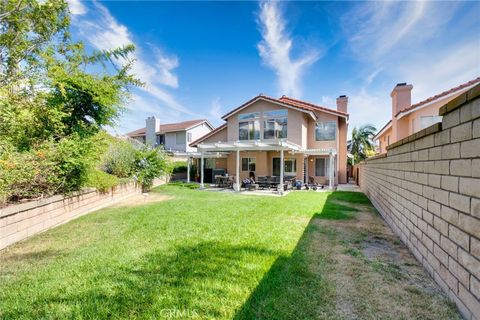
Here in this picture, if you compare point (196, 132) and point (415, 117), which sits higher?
point (196, 132)

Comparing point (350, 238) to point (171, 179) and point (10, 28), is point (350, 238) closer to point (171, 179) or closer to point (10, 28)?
point (10, 28)

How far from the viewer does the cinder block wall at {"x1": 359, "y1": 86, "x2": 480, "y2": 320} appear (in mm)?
2388

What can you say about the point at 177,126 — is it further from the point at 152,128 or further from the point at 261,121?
the point at 261,121

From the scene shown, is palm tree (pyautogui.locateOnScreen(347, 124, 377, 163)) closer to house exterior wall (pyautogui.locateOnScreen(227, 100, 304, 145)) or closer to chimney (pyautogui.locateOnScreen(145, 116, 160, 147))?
house exterior wall (pyautogui.locateOnScreen(227, 100, 304, 145))

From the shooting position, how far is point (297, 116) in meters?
18.9

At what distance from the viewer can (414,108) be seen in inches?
520

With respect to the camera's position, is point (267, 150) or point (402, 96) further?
point (267, 150)

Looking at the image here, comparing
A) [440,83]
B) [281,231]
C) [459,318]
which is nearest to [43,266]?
[281,231]

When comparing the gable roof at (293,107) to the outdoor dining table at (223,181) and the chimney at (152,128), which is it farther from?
the chimney at (152,128)

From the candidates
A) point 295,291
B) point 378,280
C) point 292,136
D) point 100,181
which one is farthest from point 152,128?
point 378,280

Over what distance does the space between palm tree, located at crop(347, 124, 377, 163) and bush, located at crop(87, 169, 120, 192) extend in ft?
97.7

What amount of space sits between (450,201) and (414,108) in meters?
13.3

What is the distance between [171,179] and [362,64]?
61.9 feet

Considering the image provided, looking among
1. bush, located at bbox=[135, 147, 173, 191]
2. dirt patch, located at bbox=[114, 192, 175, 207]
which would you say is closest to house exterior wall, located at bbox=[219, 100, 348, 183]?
bush, located at bbox=[135, 147, 173, 191]
